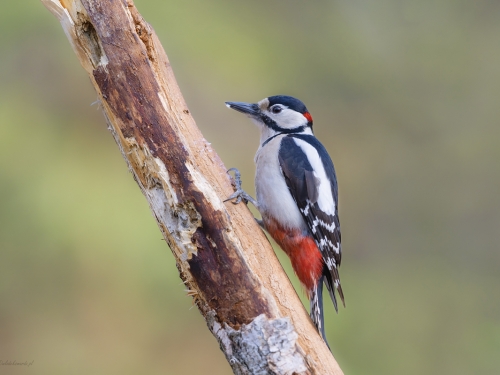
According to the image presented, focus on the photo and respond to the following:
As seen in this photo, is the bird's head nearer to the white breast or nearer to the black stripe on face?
the black stripe on face

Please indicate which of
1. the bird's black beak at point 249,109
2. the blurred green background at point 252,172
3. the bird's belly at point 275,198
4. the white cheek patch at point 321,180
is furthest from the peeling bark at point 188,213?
the blurred green background at point 252,172

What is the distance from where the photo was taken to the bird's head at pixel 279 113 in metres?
3.17

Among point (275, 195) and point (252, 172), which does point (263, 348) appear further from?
point (252, 172)

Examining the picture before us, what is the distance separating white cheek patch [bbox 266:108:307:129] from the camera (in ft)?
10.5

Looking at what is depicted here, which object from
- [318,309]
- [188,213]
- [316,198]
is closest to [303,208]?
[316,198]

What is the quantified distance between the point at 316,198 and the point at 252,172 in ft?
7.25

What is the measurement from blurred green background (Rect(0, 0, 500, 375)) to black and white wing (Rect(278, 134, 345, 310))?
150 centimetres

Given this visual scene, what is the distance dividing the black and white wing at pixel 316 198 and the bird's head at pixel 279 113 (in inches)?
10.9

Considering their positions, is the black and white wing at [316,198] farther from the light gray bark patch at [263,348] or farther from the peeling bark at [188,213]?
the light gray bark patch at [263,348]

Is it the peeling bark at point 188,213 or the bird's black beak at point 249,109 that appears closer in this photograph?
the peeling bark at point 188,213

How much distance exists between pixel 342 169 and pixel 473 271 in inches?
69.7

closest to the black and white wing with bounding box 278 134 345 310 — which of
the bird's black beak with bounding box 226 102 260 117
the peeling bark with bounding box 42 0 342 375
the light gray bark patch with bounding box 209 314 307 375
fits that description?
the bird's black beak with bounding box 226 102 260 117

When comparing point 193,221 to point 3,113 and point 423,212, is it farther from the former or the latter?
point 423,212

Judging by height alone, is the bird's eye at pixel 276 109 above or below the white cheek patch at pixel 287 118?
above
